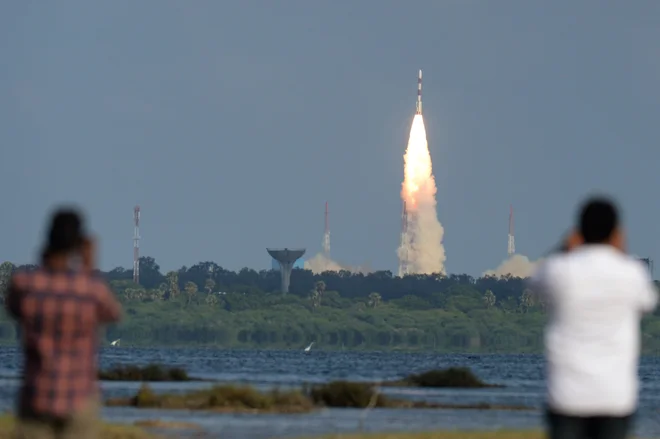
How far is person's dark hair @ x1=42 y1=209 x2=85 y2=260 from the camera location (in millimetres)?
12984

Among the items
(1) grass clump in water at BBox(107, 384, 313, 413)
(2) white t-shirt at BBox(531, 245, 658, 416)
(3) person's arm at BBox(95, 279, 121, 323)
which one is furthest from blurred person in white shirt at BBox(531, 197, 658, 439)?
(1) grass clump in water at BBox(107, 384, 313, 413)

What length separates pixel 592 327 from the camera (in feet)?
42.1

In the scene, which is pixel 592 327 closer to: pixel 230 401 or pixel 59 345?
pixel 59 345

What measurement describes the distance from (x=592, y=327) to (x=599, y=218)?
90 centimetres

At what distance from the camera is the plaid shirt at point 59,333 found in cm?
1263

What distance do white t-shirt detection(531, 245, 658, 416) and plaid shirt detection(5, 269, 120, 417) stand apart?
3.35 meters

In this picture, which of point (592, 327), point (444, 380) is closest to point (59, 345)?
point (592, 327)

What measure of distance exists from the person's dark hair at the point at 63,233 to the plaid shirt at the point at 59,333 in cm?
22

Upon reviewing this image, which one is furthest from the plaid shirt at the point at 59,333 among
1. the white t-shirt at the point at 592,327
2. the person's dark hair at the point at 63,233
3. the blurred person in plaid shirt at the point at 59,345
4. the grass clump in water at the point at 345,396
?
the grass clump in water at the point at 345,396

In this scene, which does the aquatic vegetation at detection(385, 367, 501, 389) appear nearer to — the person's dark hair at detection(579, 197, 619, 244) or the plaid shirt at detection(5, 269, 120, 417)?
the person's dark hair at detection(579, 197, 619, 244)

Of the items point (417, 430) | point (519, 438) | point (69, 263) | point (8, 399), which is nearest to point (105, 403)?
point (8, 399)

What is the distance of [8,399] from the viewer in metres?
55.9

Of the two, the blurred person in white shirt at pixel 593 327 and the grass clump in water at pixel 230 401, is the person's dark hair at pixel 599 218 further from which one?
the grass clump in water at pixel 230 401

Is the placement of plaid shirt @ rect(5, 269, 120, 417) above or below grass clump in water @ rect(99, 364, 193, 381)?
above
